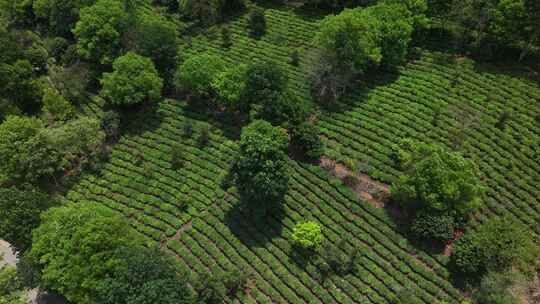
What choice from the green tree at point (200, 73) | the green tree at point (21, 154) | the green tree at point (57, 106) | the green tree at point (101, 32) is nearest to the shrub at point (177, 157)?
the green tree at point (200, 73)

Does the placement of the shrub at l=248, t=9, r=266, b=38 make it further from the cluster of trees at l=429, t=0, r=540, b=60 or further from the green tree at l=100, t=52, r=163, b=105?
the cluster of trees at l=429, t=0, r=540, b=60

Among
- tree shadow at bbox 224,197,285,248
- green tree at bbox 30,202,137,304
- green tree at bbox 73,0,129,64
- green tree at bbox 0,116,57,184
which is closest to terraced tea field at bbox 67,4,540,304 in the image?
tree shadow at bbox 224,197,285,248

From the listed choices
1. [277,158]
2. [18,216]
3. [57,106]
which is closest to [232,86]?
[277,158]

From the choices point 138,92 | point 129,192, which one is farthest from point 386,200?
point 138,92

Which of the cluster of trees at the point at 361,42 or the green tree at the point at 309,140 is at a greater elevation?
the cluster of trees at the point at 361,42

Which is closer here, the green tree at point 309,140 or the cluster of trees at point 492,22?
the green tree at point 309,140

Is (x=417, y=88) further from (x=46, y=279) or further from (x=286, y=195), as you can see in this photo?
(x=46, y=279)

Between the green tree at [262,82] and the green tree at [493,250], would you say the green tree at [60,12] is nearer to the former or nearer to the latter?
the green tree at [262,82]

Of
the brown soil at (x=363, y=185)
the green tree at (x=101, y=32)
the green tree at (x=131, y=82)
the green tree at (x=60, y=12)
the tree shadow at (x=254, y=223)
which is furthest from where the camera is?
the green tree at (x=60, y=12)
